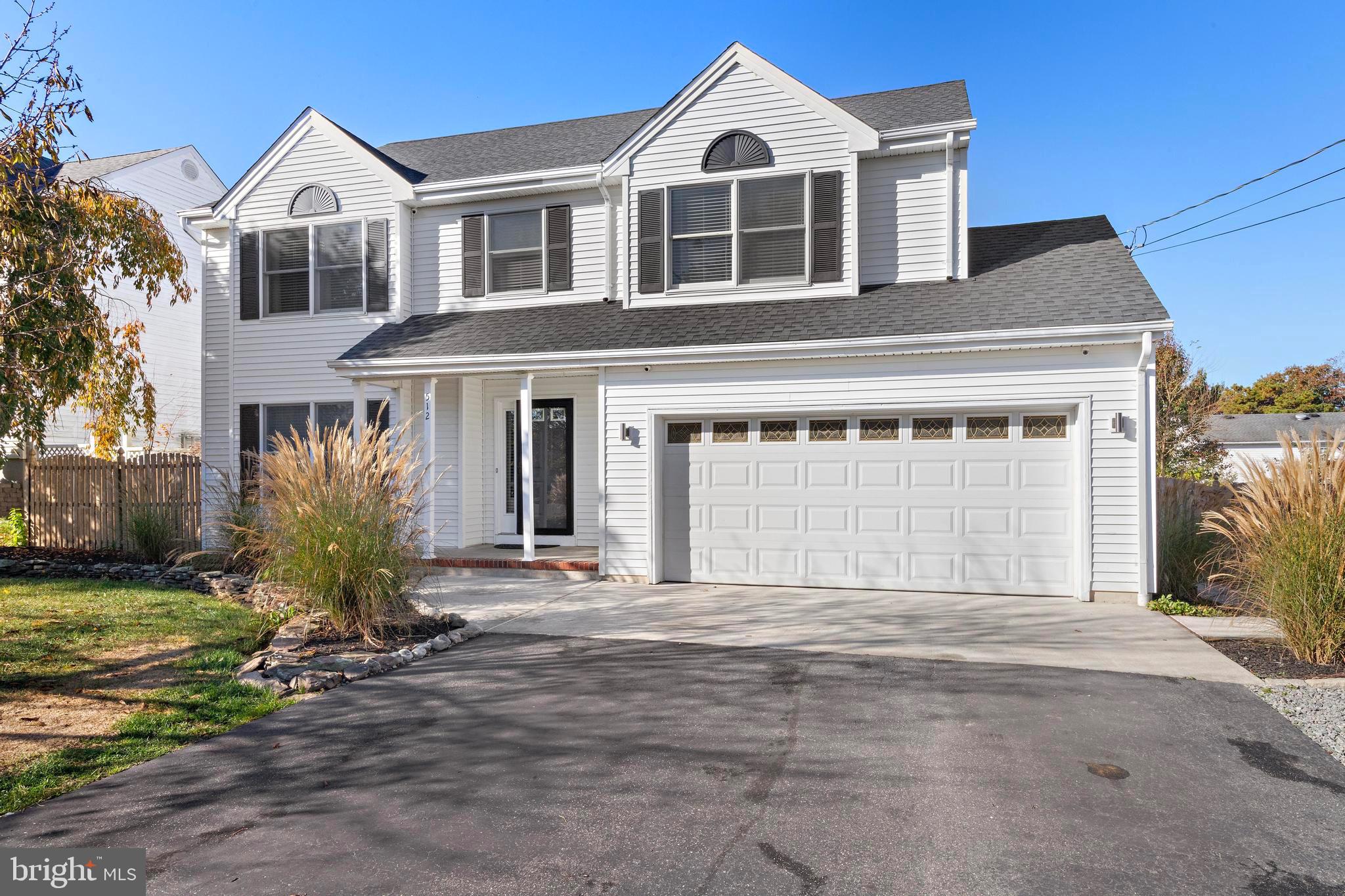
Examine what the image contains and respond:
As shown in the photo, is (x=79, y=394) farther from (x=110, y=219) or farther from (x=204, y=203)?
(x=204, y=203)

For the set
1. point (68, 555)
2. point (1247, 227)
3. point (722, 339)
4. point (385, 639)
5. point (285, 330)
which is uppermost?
point (1247, 227)

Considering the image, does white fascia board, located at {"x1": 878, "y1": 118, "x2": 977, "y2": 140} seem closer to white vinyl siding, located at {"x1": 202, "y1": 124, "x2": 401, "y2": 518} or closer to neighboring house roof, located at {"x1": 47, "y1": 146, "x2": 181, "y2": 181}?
white vinyl siding, located at {"x1": 202, "y1": 124, "x2": 401, "y2": 518}

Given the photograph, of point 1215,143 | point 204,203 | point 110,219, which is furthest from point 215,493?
point 1215,143

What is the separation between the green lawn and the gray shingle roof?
4391mm

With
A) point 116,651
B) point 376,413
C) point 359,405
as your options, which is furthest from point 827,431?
point 116,651

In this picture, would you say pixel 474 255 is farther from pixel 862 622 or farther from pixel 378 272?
pixel 862 622

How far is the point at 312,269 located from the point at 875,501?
31.9 feet

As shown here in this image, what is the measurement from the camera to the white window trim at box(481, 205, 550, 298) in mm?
11648

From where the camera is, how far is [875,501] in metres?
9.14

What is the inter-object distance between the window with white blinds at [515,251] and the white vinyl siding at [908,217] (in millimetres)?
5007

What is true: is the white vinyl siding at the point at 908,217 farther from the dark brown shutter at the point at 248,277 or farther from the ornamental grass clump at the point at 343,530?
the dark brown shutter at the point at 248,277

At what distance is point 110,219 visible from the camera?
824 cm

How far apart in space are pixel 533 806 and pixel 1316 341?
53.4m

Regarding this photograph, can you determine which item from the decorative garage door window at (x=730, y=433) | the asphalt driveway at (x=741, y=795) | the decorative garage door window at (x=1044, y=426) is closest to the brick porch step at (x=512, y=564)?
the decorative garage door window at (x=730, y=433)
